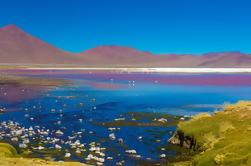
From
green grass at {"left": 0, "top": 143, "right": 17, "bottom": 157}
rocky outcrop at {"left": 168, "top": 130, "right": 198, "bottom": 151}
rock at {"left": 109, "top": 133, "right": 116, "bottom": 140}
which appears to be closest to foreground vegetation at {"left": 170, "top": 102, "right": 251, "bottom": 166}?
rocky outcrop at {"left": 168, "top": 130, "right": 198, "bottom": 151}

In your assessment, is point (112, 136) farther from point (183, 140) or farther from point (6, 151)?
point (6, 151)

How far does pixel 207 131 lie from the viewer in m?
25.7

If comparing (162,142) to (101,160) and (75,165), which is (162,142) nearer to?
(101,160)

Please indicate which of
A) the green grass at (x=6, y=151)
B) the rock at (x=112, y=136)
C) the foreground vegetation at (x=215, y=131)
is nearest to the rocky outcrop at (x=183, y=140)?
the foreground vegetation at (x=215, y=131)

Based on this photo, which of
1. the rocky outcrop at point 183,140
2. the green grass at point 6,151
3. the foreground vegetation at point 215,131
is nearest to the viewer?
the green grass at point 6,151

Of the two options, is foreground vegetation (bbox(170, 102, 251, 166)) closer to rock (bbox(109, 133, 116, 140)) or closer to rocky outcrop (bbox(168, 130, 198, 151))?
rocky outcrop (bbox(168, 130, 198, 151))

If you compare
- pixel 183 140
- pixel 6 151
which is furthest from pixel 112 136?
pixel 6 151

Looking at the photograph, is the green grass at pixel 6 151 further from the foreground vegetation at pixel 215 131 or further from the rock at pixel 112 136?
the rock at pixel 112 136

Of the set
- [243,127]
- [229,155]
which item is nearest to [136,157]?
[243,127]

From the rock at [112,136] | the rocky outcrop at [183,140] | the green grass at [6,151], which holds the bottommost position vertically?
the rock at [112,136]

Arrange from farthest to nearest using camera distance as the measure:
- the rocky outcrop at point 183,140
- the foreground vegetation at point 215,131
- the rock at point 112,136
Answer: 1. the rock at point 112,136
2. the rocky outcrop at point 183,140
3. the foreground vegetation at point 215,131

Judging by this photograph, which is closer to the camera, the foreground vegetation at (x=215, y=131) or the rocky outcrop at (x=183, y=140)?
the foreground vegetation at (x=215, y=131)

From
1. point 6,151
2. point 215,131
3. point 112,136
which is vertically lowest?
point 112,136

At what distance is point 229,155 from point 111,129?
56.3ft
